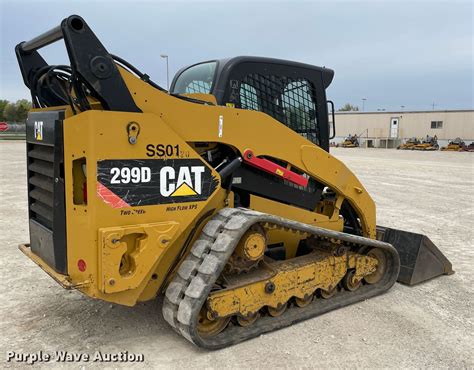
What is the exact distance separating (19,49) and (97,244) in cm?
218

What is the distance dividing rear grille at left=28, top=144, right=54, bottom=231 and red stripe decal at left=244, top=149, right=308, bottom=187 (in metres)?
1.69

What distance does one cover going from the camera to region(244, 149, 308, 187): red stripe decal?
4129 mm

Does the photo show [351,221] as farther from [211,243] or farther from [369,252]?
[211,243]

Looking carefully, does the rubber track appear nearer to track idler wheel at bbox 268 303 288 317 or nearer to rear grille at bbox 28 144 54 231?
track idler wheel at bbox 268 303 288 317

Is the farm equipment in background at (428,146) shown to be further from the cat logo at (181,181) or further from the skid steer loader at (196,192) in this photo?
the cat logo at (181,181)

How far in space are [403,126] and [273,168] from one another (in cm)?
4465

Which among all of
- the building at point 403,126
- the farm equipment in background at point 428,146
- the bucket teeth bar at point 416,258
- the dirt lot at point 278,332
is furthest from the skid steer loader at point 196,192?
the building at point 403,126

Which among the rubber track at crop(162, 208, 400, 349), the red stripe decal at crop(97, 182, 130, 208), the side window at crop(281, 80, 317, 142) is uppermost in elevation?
the side window at crop(281, 80, 317, 142)

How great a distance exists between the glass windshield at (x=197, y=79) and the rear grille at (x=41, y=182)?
65.1 inches

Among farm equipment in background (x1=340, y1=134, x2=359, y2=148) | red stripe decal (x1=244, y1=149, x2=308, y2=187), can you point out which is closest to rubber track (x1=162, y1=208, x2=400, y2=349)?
red stripe decal (x1=244, y1=149, x2=308, y2=187)

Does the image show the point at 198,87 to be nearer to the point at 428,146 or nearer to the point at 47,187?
the point at 47,187

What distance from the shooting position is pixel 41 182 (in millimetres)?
3896

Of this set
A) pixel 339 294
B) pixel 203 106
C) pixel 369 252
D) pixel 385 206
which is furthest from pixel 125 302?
pixel 385 206

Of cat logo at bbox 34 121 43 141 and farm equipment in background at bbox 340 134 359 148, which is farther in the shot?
farm equipment in background at bbox 340 134 359 148
